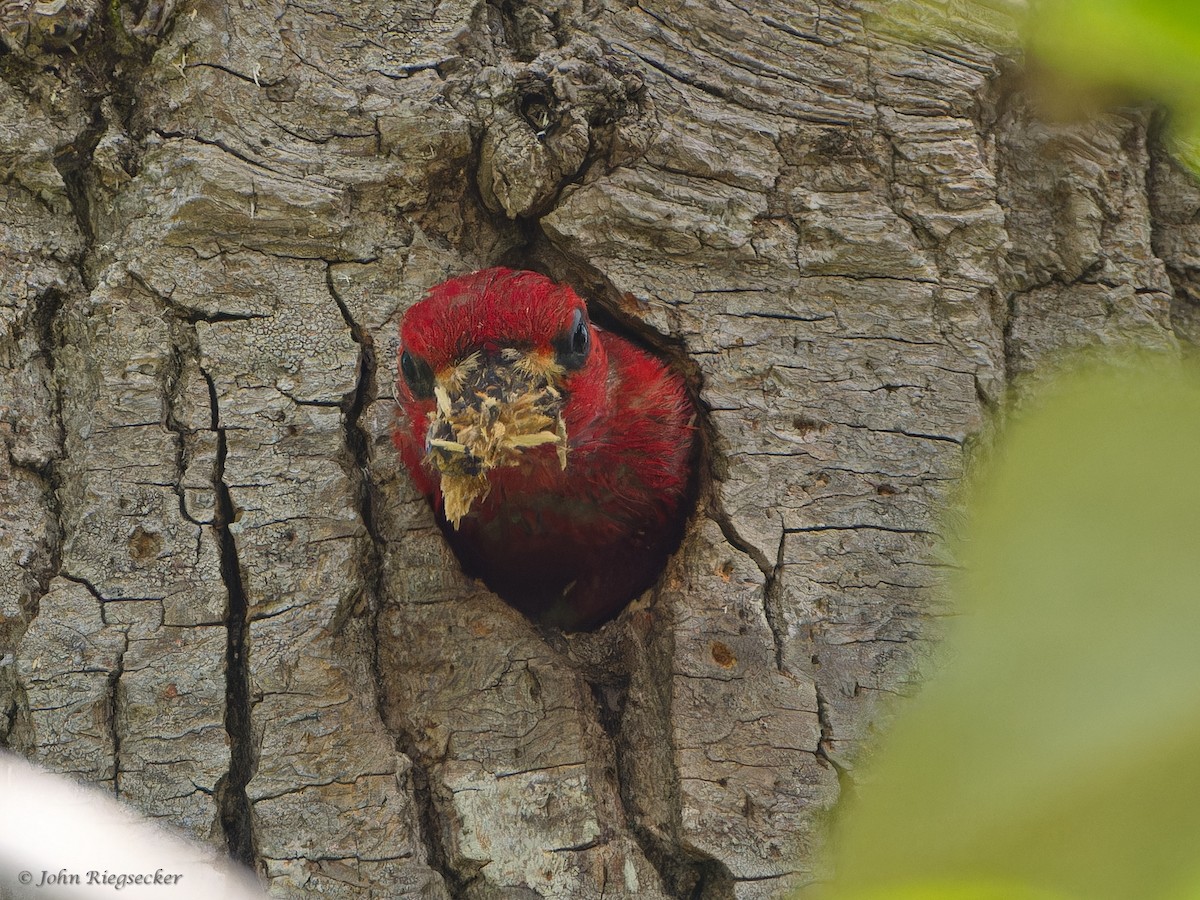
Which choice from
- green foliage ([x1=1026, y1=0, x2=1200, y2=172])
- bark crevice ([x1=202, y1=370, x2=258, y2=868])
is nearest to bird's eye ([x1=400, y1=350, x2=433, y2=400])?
bark crevice ([x1=202, y1=370, x2=258, y2=868])

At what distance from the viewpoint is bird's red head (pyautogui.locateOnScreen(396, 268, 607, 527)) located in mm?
2391

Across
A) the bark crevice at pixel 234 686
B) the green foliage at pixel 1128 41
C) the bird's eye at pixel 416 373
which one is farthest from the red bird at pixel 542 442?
the green foliage at pixel 1128 41

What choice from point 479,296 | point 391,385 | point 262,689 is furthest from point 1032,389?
point 262,689

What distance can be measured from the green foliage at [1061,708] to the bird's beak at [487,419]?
→ 1935 mm

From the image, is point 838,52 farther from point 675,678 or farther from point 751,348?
point 675,678

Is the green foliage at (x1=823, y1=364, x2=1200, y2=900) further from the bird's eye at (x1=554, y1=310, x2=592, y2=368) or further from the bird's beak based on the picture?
the bird's eye at (x1=554, y1=310, x2=592, y2=368)

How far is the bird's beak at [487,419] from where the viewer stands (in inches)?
90.4

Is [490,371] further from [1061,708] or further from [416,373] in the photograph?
[1061,708]

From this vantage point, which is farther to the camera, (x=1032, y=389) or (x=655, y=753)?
(x=1032, y=389)

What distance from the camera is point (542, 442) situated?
2.45 metres

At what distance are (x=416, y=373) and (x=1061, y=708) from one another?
229 centimetres

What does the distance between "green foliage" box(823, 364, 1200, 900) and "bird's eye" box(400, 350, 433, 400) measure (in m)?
2.22

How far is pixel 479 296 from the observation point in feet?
8.27

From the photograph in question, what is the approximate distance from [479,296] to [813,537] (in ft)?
3.08
